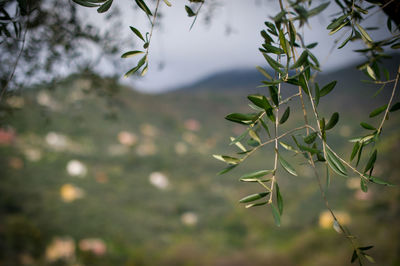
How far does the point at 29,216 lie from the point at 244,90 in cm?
603

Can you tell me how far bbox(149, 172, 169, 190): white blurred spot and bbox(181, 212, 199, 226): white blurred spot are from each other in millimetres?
729

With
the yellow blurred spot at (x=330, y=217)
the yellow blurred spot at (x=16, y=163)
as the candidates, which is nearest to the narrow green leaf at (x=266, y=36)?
the yellow blurred spot at (x=330, y=217)

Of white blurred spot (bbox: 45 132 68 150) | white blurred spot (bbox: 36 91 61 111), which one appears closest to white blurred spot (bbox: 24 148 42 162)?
white blurred spot (bbox: 45 132 68 150)

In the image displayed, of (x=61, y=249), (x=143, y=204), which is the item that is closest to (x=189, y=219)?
(x=143, y=204)

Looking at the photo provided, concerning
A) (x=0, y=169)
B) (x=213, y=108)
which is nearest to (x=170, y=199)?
(x=0, y=169)

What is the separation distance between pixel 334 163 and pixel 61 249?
2.88 meters

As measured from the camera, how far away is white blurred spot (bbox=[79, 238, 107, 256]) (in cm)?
262

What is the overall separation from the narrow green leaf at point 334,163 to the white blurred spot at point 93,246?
2.71 m

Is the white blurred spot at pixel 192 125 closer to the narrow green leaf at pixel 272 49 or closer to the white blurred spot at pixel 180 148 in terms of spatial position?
the white blurred spot at pixel 180 148

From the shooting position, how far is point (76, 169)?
13.1ft

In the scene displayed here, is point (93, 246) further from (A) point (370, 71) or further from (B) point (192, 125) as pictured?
(B) point (192, 125)

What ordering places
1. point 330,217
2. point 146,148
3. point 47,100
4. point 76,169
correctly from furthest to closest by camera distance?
1. point 47,100
2. point 146,148
3. point 76,169
4. point 330,217

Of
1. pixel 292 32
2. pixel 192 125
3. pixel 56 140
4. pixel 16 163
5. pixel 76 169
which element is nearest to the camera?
pixel 292 32

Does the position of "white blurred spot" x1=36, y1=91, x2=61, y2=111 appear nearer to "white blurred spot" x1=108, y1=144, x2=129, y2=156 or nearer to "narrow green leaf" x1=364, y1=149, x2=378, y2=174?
"white blurred spot" x1=108, y1=144, x2=129, y2=156
